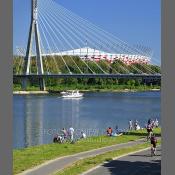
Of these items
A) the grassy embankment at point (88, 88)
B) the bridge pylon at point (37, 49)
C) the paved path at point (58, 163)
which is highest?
the bridge pylon at point (37, 49)

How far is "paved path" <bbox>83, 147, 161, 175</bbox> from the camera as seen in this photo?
7916mm

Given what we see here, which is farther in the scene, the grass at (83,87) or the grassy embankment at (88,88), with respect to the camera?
the grass at (83,87)

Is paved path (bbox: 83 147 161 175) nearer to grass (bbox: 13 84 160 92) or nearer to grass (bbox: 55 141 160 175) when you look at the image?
grass (bbox: 55 141 160 175)

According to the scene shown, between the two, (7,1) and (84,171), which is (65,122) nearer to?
(84,171)

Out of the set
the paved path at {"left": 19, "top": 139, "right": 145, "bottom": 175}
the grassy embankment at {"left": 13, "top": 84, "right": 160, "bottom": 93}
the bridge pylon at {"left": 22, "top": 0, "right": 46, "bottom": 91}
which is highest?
the bridge pylon at {"left": 22, "top": 0, "right": 46, "bottom": 91}

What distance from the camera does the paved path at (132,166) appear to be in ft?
26.0

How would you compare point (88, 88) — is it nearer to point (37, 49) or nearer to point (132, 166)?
point (37, 49)

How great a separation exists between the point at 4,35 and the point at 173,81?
67cm

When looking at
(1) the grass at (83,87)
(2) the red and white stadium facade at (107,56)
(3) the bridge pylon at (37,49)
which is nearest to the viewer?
(3) the bridge pylon at (37,49)

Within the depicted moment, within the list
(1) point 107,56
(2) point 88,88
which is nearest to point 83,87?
(2) point 88,88

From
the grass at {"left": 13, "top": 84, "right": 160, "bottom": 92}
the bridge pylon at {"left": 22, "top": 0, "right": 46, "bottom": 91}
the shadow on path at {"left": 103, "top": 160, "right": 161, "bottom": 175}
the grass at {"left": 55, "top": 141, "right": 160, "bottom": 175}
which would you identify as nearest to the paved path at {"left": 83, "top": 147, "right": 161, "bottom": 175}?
the shadow on path at {"left": 103, "top": 160, "right": 161, "bottom": 175}

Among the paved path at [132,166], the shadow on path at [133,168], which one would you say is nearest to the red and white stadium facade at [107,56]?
the paved path at [132,166]

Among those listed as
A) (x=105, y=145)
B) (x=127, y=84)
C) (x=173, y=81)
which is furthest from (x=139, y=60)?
(x=173, y=81)

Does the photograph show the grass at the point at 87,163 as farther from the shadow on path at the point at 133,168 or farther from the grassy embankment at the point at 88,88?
the grassy embankment at the point at 88,88
